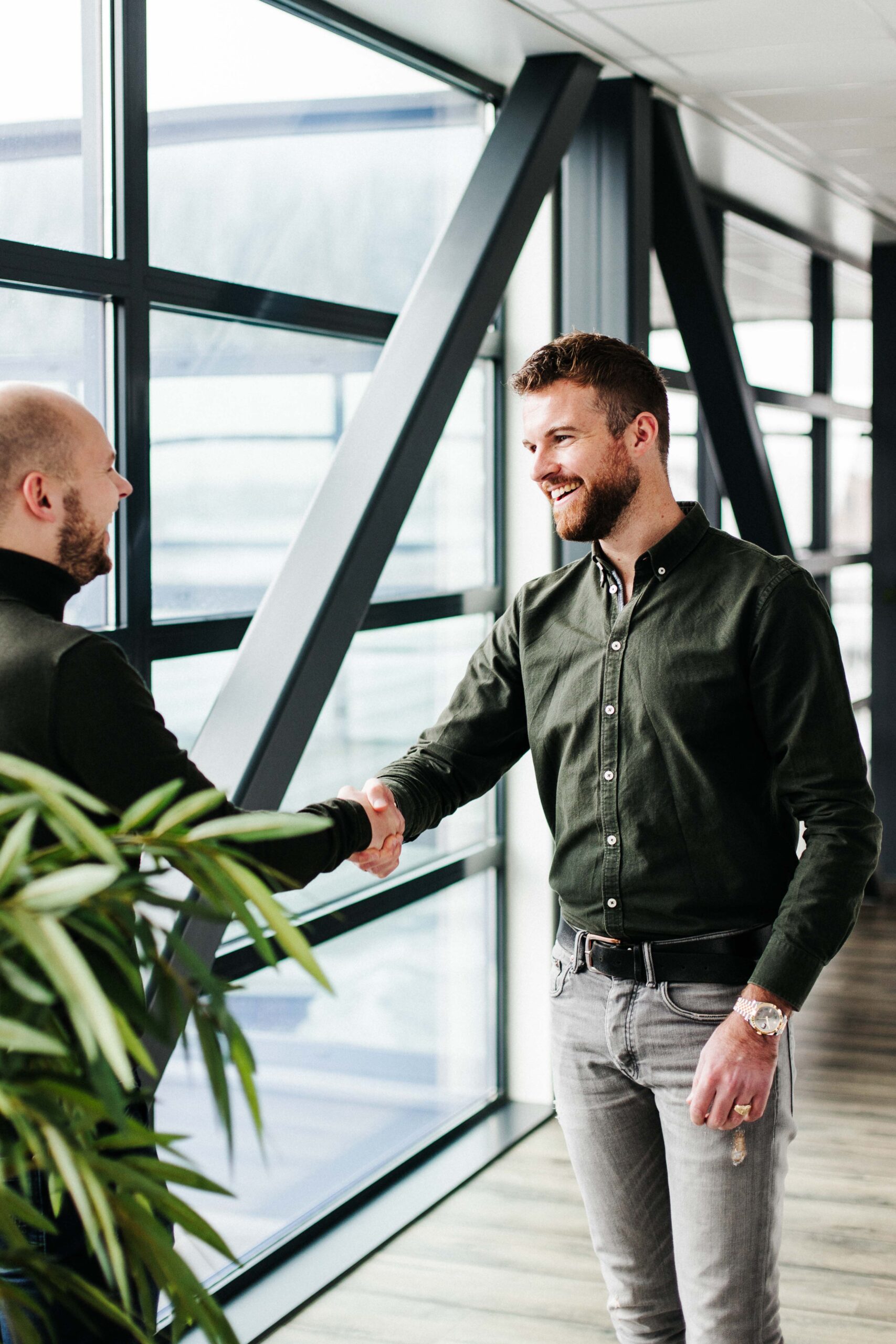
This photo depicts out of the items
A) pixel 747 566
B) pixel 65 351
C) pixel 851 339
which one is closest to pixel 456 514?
pixel 65 351

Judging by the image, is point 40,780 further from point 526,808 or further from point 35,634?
point 526,808

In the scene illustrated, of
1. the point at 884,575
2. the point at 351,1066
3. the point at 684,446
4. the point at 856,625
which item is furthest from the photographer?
the point at 856,625

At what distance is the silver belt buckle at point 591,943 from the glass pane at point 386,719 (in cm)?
130

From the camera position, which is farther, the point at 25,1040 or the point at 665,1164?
the point at 665,1164

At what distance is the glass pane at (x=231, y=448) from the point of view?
2.87 m

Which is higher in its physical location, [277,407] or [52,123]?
[52,123]

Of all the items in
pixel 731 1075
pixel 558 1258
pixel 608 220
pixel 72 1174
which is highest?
pixel 608 220

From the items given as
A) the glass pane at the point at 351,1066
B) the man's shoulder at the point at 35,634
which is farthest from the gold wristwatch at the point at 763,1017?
the glass pane at the point at 351,1066

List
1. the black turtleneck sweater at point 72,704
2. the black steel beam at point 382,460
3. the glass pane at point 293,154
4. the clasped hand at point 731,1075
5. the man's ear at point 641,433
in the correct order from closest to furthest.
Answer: the black turtleneck sweater at point 72,704
the clasped hand at point 731,1075
the man's ear at point 641,433
the black steel beam at point 382,460
the glass pane at point 293,154

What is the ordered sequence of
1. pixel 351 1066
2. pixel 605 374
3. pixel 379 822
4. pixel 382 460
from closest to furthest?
pixel 605 374, pixel 379 822, pixel 382 460, pixel 351 1066

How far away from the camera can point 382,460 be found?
121 inches

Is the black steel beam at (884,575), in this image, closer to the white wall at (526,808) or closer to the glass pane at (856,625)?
the glass pane at (856,625)

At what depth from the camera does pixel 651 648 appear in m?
1.95

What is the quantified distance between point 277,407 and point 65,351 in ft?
2.21
